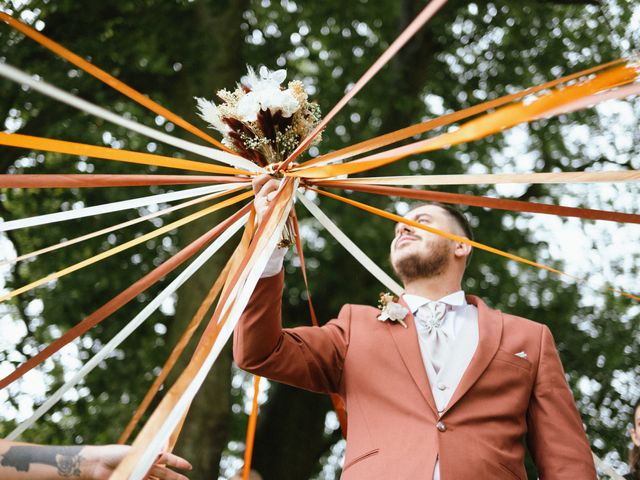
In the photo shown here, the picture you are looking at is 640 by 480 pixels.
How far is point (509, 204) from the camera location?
8.80ft

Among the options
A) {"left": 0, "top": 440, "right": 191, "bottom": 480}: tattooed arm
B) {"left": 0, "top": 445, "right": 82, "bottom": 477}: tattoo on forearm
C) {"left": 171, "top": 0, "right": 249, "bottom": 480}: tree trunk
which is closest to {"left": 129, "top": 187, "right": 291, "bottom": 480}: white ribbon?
{"left": 0, "top": 440, "right": 191, "bottom": 480}: tattooed arm

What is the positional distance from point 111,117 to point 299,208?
6262 mm

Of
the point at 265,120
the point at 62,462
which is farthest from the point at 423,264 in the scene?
the point at 62,462

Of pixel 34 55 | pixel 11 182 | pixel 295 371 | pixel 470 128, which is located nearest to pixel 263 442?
pixel 34 55

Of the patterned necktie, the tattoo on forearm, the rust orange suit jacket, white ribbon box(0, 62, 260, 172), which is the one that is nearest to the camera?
white ribbon box(0, 62, 260, 172)

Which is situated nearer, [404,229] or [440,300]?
[440,300]

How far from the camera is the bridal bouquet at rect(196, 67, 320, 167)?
120 inches

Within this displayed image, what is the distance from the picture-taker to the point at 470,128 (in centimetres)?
221

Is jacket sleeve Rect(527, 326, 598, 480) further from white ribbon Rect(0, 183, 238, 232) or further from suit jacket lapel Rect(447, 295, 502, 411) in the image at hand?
white ribbon Rect(0, 183, 238, 232)

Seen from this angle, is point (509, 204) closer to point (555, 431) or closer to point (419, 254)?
point (419, 254)

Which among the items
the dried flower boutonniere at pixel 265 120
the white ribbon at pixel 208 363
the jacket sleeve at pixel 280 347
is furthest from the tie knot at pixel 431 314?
the white ribbon at pixel 208 363

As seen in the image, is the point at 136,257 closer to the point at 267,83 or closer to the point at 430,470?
the point at 267,83

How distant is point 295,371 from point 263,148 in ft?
3.11

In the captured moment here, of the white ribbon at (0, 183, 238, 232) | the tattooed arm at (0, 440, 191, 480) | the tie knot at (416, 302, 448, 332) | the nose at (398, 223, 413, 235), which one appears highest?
the white ribbon at (0, 183, 238, 232)
